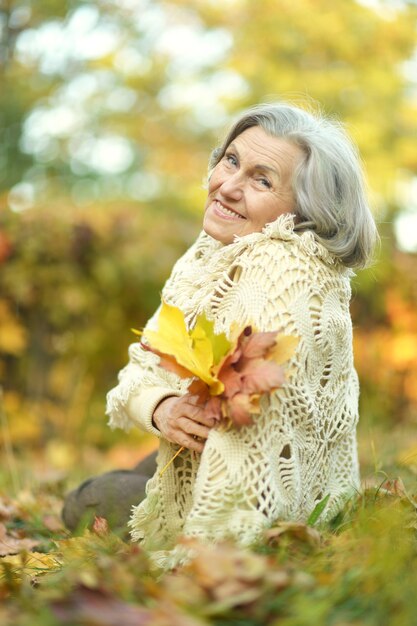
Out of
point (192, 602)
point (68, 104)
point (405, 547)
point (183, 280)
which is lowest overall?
point (192, 602)

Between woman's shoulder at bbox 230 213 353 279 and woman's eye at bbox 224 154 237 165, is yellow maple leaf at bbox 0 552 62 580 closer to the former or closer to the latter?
woman's shoulder at bbox 230 213 353 279

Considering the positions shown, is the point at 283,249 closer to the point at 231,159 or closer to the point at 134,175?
the point at 231,159

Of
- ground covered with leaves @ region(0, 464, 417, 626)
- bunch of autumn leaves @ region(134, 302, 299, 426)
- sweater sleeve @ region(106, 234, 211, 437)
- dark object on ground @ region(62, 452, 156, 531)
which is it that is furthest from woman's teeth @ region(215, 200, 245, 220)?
dark object on ground @ region(62, 452, 156, 531)

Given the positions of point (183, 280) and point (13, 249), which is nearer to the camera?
point (183, 280)

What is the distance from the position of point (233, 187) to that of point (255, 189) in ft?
0.22

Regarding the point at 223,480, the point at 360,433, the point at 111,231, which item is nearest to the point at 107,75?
the point at 111,231

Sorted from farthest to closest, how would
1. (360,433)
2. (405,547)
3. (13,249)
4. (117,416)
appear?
(13,249), (360,433), (117,416), (405,547)

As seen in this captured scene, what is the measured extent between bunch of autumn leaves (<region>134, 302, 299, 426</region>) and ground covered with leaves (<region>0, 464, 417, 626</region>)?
0.32 metres

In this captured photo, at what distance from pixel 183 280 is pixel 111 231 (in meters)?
4.14

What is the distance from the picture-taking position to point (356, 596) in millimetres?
1627

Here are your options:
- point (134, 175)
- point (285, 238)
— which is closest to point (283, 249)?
point (285, 238)

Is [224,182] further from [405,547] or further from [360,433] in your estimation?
[360,433]

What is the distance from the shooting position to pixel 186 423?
7.01ft

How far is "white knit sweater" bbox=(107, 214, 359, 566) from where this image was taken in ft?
6.47
